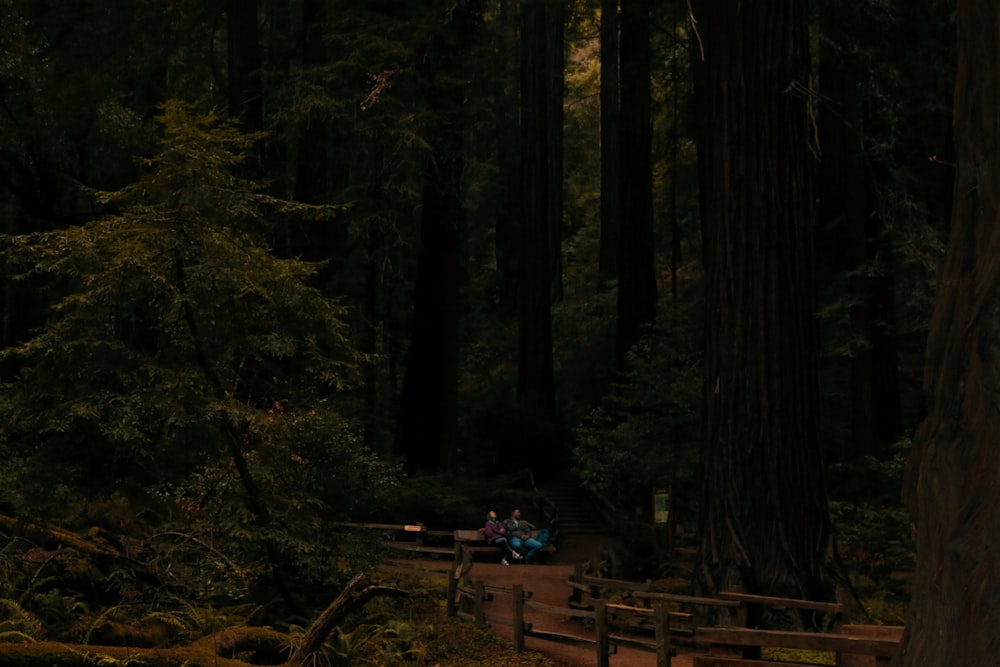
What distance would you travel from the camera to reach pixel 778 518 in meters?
13.8

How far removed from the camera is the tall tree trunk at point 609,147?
136ft

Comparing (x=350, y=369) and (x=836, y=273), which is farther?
(x=836, y=273)

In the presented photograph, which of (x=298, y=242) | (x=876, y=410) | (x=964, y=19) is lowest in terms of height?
(x=876, y=410)

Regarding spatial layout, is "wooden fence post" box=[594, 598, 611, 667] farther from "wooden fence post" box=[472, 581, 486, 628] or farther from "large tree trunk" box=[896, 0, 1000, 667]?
"large tree trunk" box=[896, 0, 1000, 667]

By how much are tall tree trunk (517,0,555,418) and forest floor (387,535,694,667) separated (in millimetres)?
8273

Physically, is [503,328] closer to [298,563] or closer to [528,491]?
[528,491]

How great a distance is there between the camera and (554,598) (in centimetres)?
1966

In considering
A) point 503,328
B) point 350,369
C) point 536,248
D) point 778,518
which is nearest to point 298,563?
point 350,369

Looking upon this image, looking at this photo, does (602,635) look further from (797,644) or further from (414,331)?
(414,331)

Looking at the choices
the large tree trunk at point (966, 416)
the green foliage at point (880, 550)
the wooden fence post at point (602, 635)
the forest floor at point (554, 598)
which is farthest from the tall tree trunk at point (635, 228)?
the large tree trunk at point (966, 416)

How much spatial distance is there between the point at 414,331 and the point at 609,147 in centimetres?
1729

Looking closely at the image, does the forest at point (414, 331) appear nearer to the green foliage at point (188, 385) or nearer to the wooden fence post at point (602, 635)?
the green foliage at point (188, 385)

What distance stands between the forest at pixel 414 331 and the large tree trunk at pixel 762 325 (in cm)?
4

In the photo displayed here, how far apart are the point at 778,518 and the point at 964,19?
893 cm
